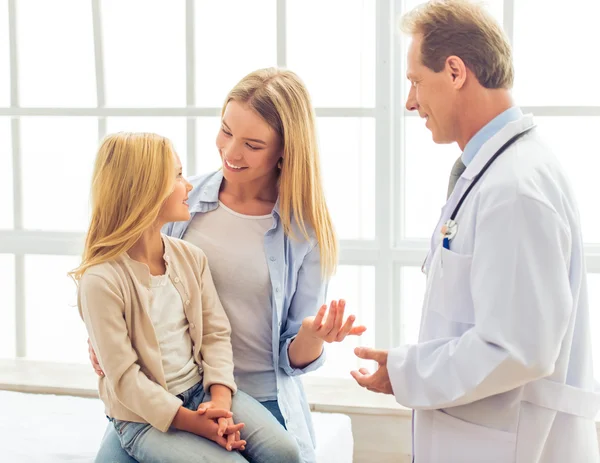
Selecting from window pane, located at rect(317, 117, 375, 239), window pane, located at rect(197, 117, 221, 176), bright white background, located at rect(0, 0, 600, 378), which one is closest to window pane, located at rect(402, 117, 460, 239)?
bright white background, located at rect(0, 0, 600, 378)

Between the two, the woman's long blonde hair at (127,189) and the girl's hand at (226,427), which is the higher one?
the woman's long blonde hair at (127,189)

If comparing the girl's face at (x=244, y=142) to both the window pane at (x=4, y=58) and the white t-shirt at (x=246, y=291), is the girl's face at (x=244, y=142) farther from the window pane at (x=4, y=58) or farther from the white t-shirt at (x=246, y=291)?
the window pane at (x=4, y=58)

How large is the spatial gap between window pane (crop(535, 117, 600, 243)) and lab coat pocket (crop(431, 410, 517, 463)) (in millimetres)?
1828

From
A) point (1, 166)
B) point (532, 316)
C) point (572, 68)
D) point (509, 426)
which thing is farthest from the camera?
point (1, 166)

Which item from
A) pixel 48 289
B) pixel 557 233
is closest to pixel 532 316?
pixel 557 233

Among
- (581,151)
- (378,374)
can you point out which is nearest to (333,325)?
(378,374)

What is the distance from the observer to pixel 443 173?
3.55 meters

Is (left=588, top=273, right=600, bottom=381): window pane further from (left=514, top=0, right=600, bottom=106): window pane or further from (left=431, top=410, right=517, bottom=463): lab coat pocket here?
(left=431, top=410, right=517, bottom=463): lab coat pocket

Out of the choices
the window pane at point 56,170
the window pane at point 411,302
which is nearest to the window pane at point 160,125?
the window pane at point 56,170

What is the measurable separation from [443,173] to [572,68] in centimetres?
69

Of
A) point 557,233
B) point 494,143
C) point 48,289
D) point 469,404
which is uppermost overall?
point 494,143

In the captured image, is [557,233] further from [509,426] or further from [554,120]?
[554,120]

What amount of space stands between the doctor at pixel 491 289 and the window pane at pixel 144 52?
1.98 meters

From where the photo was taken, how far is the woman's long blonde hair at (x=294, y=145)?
237 cm
